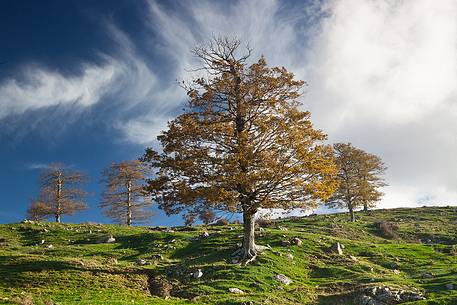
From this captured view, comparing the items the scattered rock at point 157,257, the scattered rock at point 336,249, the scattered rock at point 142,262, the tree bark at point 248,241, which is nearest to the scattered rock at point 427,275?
the scattered rock at point 336,249

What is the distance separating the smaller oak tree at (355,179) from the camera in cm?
6456

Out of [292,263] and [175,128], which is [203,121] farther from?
[292,263]

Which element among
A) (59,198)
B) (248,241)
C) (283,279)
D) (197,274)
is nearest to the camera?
(197,274)

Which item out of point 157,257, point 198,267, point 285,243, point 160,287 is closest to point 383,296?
point 198,267

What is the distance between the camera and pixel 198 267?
85.6 feet

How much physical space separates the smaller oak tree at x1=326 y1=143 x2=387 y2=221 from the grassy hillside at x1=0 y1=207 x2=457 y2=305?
2640cm

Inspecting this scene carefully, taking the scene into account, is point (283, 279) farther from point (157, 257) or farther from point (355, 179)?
point (355, 179)

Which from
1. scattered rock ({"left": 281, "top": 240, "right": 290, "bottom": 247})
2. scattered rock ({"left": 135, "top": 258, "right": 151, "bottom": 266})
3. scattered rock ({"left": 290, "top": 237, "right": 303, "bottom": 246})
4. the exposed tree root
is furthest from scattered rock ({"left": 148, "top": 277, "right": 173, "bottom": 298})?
scattered rock ({"left": 290, "top": 237, "right": 303, "bottom": 246})

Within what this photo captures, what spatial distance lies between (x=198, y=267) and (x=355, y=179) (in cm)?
4514

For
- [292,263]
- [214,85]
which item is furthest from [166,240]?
[214,85]

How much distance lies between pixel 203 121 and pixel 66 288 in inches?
508

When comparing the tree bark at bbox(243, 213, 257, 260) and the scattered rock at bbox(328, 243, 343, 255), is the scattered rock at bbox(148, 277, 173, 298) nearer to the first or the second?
the tree bark at bbox(243, 213, 257, 260)

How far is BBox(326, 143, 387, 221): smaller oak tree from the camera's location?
64.6m

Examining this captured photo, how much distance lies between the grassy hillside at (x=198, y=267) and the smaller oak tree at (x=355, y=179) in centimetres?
2640
